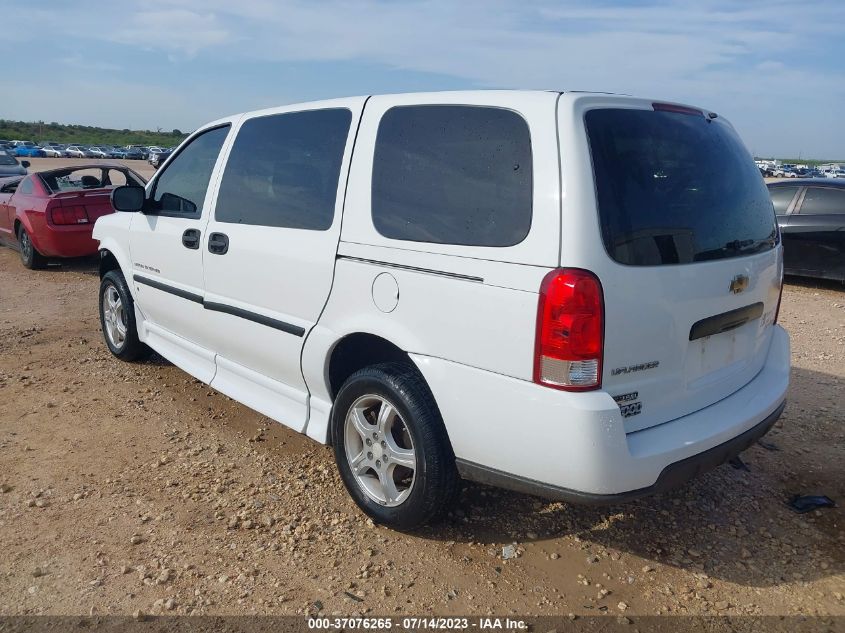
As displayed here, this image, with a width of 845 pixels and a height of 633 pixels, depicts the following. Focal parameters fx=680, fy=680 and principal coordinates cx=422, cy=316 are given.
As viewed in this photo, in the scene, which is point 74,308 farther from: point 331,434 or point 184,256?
point 331,434

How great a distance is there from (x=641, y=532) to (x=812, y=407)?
7.68ft

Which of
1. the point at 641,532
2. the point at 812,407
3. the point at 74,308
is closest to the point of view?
the point at 641,532

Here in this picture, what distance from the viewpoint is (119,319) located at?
5441 mm

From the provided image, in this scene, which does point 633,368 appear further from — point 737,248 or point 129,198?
point 129,198

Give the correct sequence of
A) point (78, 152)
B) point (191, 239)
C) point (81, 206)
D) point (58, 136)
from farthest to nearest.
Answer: point (58, 136), point (78, 152), point (81, 206), point (191, 239)

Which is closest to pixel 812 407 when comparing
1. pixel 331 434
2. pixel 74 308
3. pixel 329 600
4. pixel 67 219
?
pixel 331 434

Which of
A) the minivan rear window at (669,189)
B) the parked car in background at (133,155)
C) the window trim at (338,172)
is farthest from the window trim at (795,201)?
the parked car in background at (133,155)

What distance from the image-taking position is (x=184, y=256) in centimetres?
427

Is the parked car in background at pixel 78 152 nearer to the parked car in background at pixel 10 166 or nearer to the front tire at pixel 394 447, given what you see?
the parked car in background at pixel 10 166

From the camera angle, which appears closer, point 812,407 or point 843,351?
point 812,407

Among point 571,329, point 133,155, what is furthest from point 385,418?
point 133,155

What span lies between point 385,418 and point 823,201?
8563 millimetres

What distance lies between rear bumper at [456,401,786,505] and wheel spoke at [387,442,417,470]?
251 millimetres

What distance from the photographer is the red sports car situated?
29.2ft
